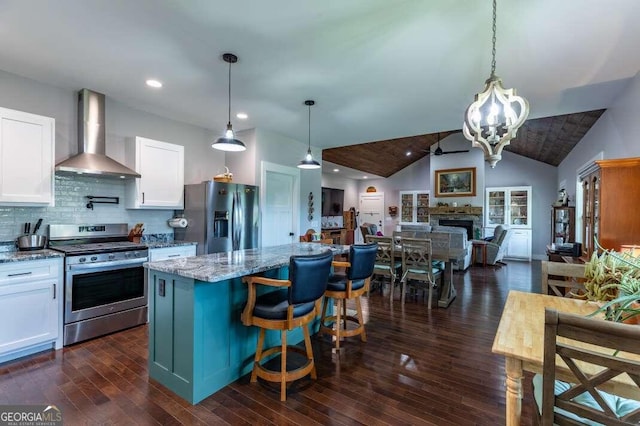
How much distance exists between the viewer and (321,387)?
223cm

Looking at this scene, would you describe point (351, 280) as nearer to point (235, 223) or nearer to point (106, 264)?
point (235, 223)

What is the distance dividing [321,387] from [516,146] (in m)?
8.72

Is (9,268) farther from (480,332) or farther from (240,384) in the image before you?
(480,332)

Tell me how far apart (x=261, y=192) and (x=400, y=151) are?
589 centimetres

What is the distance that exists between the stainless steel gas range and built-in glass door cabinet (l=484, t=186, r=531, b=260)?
931cm

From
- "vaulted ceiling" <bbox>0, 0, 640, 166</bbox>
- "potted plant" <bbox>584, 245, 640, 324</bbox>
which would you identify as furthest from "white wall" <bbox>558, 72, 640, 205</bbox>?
"potted plant" <bbox>584, 245, 640, 324</bbox>

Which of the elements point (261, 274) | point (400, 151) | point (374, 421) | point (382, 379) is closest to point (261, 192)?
point (261, 274)

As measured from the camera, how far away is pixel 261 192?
484cm

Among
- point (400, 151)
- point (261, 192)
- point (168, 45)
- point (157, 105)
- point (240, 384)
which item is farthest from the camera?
point (400, 151)

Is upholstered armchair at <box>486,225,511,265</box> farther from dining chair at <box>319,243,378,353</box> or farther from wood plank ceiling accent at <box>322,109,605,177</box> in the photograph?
dining chair at <box>319,243,378,353</box>

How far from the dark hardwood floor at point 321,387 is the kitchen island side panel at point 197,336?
103 millimetres

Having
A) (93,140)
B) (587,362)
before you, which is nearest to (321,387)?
(587,362)

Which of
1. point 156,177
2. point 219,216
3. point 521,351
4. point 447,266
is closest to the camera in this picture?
point 521,351

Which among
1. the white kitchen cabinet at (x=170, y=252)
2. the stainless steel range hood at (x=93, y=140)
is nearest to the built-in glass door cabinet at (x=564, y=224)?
the white kitchen cabinet at (x=170, y=252)
